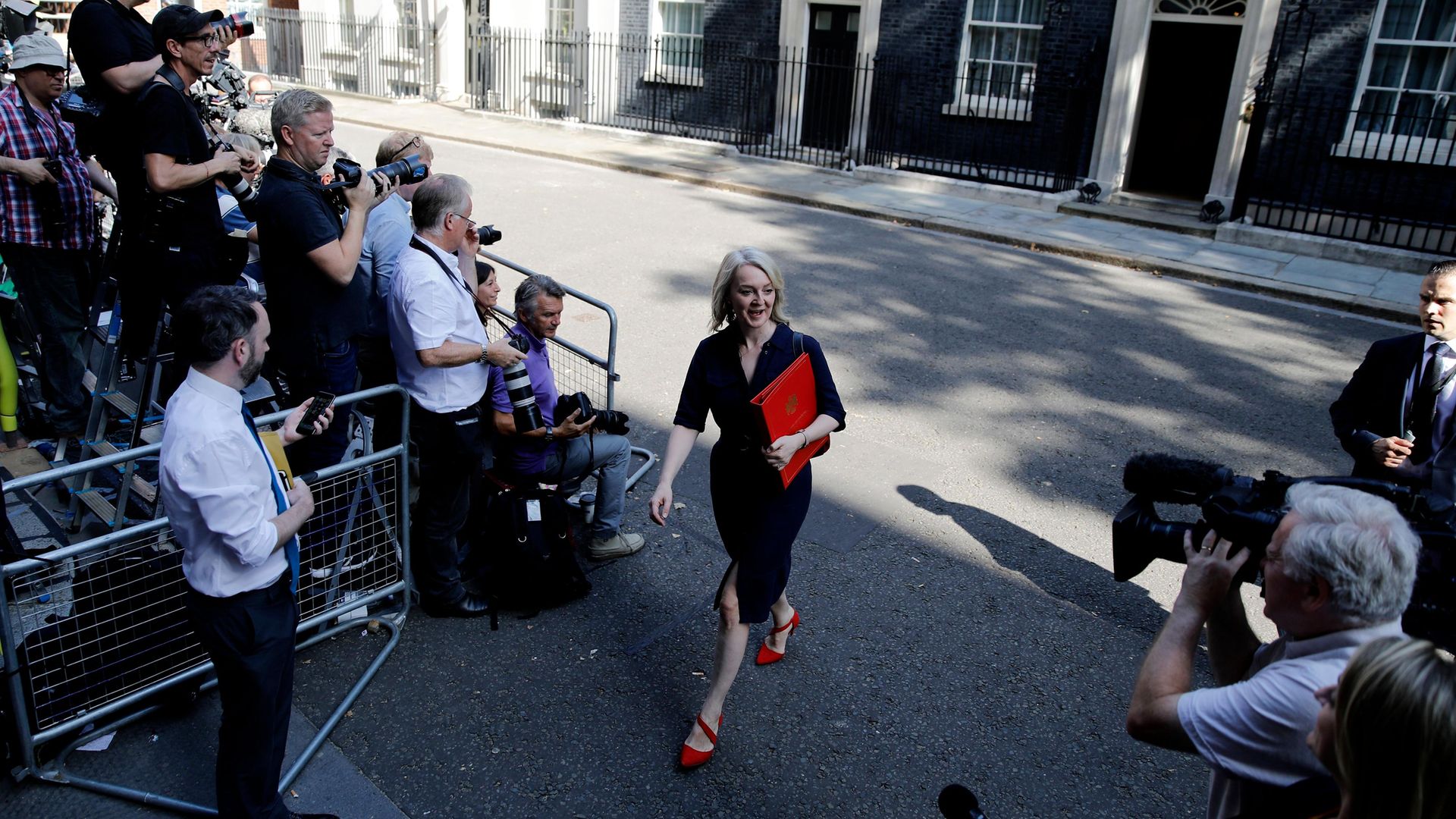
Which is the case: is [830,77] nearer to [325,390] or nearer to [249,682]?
[325,390]

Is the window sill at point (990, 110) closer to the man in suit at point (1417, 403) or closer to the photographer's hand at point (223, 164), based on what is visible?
the man in suit at point (1417, 403)

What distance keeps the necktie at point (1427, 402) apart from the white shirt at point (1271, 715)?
2555 millimetres

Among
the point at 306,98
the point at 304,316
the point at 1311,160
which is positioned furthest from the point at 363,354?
the point at 1311,160

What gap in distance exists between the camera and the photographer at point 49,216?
557 centimetres

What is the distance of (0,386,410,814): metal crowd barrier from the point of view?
3.37 meters

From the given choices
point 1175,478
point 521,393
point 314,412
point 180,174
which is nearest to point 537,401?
point 521,393

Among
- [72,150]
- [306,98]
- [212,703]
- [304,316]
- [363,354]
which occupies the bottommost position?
[212,703]

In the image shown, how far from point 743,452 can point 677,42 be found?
18.9 metres

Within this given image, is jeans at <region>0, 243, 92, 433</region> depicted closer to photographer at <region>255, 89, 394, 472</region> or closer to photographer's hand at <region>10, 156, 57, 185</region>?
photographer's hand at <region>10, 156, 57, 185</region>

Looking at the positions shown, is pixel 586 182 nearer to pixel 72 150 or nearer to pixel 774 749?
pixel 72 150

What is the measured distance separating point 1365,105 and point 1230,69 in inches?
82.1

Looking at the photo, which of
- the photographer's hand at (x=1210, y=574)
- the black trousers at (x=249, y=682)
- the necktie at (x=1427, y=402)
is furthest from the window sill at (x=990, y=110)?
the black trousers at (x=249, y=682)

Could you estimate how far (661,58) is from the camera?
21.2 meters

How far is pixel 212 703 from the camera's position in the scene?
394cm
